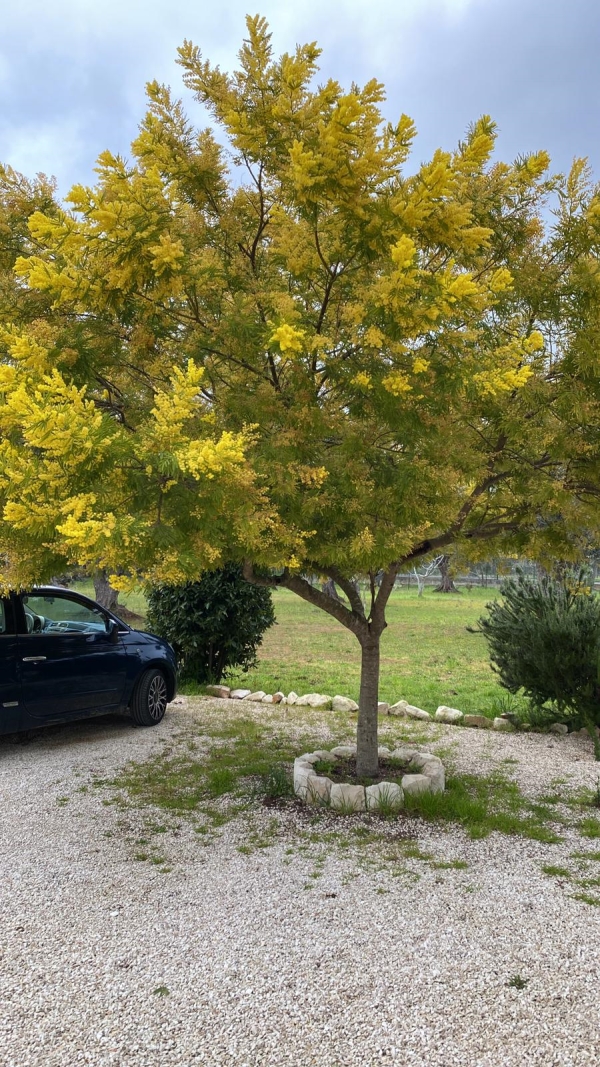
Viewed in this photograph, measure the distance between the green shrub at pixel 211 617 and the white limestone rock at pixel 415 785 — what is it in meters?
4.45

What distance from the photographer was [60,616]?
A: 23.0 feet

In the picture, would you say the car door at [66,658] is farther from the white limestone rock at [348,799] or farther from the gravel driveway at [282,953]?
the white limestone rock at [348,799]

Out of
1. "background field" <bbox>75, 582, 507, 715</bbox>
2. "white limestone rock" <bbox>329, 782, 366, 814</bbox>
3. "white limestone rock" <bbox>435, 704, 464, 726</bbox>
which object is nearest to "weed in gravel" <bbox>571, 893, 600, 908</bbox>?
"white limestone rock" <bbox>329, 782, 366, 814</bbox>

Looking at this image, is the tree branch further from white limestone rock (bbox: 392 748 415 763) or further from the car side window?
the car side window

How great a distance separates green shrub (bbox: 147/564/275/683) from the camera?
935 centimetres

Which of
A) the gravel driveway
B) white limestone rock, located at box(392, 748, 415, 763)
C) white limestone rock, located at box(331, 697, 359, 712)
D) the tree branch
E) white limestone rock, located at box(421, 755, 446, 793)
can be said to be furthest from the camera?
white limestone rock, located at box(331, 697, 359, 712)

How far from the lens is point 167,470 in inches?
108

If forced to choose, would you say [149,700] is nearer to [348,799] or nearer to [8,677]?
[8,677]

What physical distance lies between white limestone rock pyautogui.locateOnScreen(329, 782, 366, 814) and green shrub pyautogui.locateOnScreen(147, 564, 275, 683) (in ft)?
14.4

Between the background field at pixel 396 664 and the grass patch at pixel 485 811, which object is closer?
the grass patch at pixel 485 811

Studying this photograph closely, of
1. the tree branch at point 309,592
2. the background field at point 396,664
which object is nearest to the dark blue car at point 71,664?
the background field at point 396,664

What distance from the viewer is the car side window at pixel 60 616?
6660 mm

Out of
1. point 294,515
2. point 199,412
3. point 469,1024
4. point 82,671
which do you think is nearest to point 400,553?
point 294,515

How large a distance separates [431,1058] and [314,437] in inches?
110
